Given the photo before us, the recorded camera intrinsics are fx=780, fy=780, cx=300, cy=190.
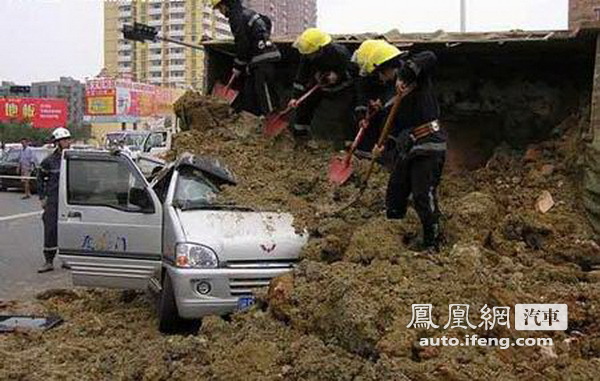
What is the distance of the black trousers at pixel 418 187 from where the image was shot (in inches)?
239

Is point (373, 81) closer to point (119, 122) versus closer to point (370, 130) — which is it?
point (370, 130)

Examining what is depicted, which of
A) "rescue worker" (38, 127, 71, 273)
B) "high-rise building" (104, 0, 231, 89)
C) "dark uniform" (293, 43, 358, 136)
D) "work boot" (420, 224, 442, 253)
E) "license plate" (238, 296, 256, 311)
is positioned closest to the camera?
"license plate" (238, 296, 256, 311)

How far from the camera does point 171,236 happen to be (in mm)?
6191

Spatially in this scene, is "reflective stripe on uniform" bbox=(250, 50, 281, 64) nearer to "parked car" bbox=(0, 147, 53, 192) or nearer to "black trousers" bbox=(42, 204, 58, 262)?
"black trousers" bbox=(42, 204, 58, 262)

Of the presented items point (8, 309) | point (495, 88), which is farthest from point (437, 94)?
point (8, 309)

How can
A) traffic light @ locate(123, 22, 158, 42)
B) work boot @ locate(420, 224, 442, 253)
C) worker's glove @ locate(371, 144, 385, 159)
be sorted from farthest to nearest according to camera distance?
traffic light @ locate(123, 22, 158, 42) < worker's glove @ locate(371, 144, 385, 159) < work boot @ locate(420, 224, 442, 253)

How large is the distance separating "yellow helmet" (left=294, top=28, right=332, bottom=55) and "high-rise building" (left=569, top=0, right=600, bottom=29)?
2789mm

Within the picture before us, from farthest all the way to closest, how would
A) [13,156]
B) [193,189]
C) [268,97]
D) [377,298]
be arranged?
[13,156]
[268,97]
[193,189]
[377,298]

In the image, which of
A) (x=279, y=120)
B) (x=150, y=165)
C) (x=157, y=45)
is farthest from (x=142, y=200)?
(x=157, y=45)

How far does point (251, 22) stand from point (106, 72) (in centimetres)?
5345

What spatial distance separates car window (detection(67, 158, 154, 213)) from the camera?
7020mm

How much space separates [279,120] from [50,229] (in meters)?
3.40

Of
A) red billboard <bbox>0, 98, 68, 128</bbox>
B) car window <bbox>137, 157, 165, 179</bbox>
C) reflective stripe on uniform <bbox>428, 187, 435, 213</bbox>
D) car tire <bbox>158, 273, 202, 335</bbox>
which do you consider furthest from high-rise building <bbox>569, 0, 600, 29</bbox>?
red billboard <bbox>0, 98, 68, 128</bbox>

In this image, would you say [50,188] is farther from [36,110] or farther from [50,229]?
[36,110]
